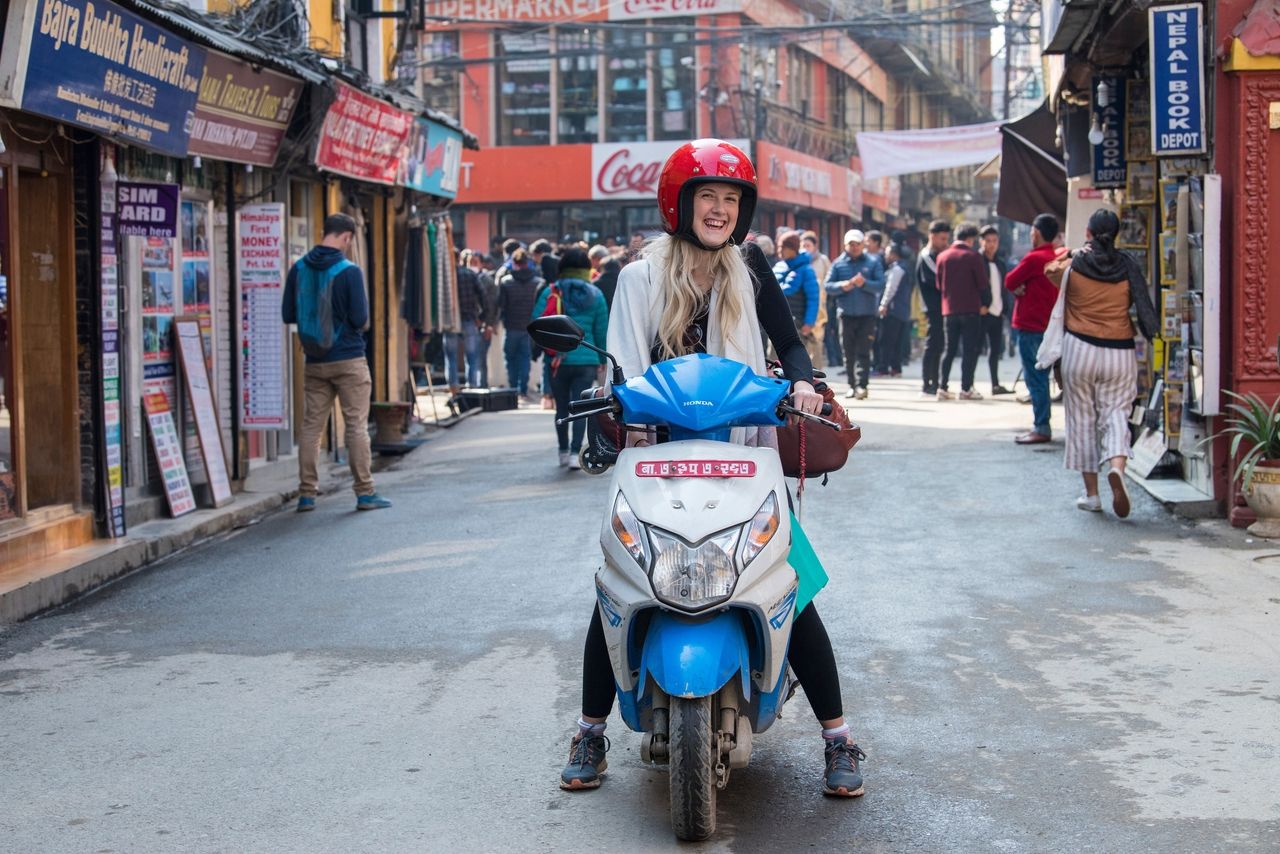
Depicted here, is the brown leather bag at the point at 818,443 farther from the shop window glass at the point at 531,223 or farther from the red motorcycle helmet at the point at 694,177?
the shop window glass at the point at 531,223

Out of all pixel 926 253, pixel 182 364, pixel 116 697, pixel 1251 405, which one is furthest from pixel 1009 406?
pixel 116 697

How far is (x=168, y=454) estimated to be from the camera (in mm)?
11750

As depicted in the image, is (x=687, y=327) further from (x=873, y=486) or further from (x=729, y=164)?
(x=873, y=486)

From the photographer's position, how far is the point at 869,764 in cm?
Result: 552

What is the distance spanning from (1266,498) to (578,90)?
94.8 feet

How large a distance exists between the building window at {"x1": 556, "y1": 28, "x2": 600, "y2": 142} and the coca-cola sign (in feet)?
4.86

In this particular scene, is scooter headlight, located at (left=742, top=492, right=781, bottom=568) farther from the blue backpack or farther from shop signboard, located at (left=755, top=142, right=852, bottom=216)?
shop signboard, located at (left=755, top=142, right=852, bottom=216)

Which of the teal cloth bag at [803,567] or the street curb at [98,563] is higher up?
the teal cloth bag at [803,567]

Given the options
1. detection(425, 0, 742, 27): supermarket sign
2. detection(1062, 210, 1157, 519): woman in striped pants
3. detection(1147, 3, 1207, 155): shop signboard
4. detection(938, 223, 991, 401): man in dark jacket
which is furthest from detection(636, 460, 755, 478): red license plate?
detection(425, 0, 742, 27): supermarket sign

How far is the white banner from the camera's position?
2870 centimetres

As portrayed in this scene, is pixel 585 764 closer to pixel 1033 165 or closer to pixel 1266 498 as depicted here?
pixel 1266 498

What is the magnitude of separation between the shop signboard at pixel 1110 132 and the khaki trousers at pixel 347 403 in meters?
6.44

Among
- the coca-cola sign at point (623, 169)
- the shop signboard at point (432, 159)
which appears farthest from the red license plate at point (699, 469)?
the coca-cola sign at point (623, 169)

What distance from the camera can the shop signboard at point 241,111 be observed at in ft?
40.3
